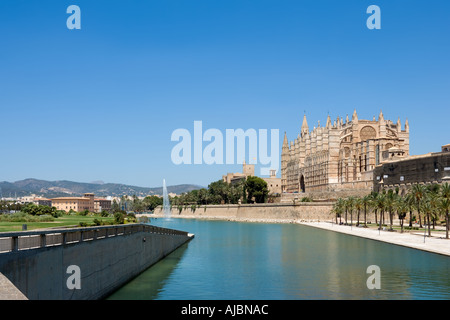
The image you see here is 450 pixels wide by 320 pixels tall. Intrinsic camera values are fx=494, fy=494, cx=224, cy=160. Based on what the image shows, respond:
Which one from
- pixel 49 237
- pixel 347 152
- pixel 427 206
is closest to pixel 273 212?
pixel 347 152

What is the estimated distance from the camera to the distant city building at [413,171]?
7119 cm

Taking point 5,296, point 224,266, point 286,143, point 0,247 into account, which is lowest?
point 224,266

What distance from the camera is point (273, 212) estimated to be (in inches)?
4198

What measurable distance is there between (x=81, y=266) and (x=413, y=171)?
228 feet

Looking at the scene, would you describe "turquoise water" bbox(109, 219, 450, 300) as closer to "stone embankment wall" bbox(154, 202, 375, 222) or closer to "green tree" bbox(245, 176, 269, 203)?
"stone embankment wall" bbox(154, 202, 375, 222)

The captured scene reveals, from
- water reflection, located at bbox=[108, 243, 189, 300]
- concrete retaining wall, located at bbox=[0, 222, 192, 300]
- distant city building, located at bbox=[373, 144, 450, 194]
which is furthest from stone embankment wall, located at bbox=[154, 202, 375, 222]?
concrete retaining wall, located at bbox=[0, 222, 192, 300]

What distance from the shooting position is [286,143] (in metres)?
157

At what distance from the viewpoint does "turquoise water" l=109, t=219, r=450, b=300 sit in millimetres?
22625

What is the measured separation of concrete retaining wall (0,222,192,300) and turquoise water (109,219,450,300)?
938 millimetres

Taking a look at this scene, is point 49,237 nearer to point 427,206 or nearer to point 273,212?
point 427,206

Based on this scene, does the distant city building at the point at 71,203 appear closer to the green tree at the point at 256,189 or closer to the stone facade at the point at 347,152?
the green tree at the point at 256,189
